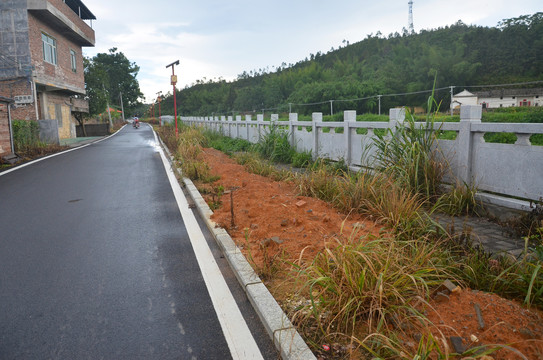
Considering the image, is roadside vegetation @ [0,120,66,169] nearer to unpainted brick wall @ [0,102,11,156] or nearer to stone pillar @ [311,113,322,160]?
unpainted brick wall @ [0,102,11,156]

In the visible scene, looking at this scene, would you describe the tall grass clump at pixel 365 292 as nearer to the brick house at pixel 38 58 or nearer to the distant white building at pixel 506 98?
the brick house at pixel 38 58

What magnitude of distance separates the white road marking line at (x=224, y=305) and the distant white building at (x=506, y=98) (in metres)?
28.9

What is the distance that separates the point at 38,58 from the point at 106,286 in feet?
78.9

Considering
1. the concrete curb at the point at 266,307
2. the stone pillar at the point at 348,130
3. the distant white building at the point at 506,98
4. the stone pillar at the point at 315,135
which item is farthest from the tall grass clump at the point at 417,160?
the distant white building at the point at 506,98

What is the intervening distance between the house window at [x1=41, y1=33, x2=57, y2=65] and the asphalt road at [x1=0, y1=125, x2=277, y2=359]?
20.6 meters

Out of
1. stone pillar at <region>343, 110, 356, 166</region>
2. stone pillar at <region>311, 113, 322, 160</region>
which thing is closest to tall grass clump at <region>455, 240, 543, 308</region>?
stone pillar at <region>343, 110, 356, 166</region>

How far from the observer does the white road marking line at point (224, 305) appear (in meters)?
2.95

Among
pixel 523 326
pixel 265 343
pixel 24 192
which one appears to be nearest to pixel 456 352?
pixel 523 326

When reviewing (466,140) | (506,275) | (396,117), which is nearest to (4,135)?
(396,117)

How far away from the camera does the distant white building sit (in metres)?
32.6

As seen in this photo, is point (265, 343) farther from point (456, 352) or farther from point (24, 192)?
point (24, 192)

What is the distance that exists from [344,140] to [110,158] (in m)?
9.86

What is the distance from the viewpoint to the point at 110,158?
16.0 m

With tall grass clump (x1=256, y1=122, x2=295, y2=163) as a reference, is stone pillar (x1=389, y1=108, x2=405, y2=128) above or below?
above
